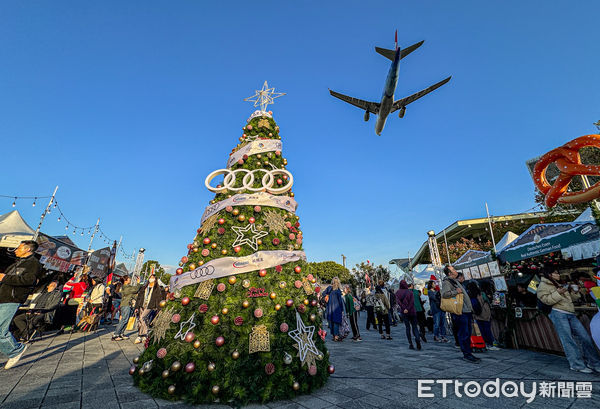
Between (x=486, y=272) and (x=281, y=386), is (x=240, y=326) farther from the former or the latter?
(x=486, y=272)

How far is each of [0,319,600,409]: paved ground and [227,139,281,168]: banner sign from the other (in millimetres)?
3786

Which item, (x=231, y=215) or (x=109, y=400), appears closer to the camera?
(x=109, y=400)

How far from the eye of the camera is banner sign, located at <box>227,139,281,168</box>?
4.88 m

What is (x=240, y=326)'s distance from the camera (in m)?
3.30

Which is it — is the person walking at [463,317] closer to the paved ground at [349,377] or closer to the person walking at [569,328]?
the paved ground at [349,377]

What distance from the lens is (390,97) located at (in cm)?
1487

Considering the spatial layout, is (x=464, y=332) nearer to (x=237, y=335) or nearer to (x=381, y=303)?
(x=381, y=303)

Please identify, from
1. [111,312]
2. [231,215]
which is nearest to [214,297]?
[231,215]

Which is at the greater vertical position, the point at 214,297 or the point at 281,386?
the point at 214,297

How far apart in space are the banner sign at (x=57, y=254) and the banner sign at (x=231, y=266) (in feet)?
42.2

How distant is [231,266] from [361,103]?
54.1ft

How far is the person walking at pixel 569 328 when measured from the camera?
439 cm

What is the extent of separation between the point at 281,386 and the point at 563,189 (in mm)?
7873

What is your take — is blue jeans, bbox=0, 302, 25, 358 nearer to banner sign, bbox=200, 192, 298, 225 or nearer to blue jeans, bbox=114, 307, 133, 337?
blue jeans, bbox=114, 307, 133, 337
